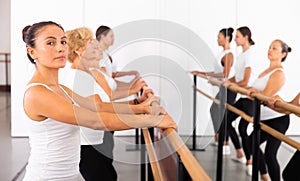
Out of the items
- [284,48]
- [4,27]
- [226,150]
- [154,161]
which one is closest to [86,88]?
[154,161]

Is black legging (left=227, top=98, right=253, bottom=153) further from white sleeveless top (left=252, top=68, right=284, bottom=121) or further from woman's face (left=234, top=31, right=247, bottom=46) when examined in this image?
woman's face (left=234, top=31, right=247, bottom=46)

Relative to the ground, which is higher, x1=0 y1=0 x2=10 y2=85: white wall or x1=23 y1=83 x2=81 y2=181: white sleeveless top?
x1=0 y1=0 x2=10 y2=85: white wall

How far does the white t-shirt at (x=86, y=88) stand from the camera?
2.07m

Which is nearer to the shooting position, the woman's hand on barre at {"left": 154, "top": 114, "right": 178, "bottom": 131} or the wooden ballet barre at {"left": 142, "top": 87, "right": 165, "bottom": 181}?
the woman's hand on barre at {"left": 154, "top": 114, "right": 178, "bottom": 131}

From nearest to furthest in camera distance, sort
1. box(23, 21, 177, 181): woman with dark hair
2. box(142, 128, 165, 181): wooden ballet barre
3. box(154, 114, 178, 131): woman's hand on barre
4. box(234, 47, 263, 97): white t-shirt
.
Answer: box(154, 114, 178, 131): woman's hand on barre
box(23, 21, 177, 181): woman with dark hair
box(142, 128, 165, 181): wooden ballet barre
box(234, 47, 263, 97): white t-shirt

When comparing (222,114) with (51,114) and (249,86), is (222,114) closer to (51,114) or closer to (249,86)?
(249,86)

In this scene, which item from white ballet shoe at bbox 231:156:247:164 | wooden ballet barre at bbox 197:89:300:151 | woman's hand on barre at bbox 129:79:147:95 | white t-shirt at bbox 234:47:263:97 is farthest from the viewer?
white ballet shoe at bbox 231:156:247:164

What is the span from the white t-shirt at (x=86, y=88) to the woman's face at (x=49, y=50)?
1.06ft

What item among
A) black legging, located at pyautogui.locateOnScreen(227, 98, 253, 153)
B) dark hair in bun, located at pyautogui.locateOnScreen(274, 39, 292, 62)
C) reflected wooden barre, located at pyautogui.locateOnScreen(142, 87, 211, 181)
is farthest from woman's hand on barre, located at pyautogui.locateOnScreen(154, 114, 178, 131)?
black legging, located at pyautogui.locateOnScreen(227, 98, 253, 153)

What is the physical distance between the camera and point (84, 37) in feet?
7.30

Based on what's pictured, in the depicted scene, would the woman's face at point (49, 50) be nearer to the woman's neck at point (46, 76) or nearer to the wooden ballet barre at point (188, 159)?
the woman's neck at point (46, 76)

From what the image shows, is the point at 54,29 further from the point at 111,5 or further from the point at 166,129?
the point at 111,5

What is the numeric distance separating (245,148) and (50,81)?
9.20 feet

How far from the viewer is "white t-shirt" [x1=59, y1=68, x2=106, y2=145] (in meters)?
2.07
